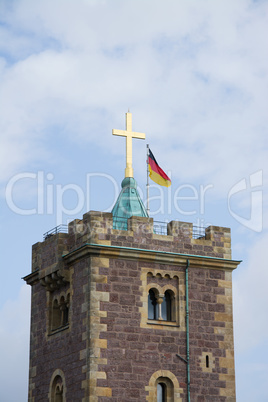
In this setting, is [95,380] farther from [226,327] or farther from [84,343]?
[226,327]

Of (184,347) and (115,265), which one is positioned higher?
(115,265)

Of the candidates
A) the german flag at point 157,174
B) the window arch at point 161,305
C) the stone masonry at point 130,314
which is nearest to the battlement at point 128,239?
the stone masonry at point 130,314

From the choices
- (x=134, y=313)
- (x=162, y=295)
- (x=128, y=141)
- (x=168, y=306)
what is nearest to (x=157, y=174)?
(x=128, y=141)

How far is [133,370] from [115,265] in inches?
186

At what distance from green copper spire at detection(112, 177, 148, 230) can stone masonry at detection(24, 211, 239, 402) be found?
168 centimetres

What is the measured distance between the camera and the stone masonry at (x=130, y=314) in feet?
136

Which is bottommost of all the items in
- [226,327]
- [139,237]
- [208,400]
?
[208,400]

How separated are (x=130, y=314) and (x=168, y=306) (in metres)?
2.33

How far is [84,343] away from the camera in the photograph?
1634 inches

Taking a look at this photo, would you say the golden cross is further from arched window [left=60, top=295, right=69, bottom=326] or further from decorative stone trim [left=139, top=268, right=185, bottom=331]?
arched window [left=60, top=295, right=69, bottom=326]

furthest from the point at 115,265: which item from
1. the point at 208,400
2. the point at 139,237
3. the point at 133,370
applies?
the point at 208,400

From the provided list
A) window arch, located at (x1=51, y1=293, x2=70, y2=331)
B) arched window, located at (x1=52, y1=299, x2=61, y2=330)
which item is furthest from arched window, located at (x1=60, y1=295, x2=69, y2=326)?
arched window, located at (x1=52, y1=299, x2=61, y2=330)

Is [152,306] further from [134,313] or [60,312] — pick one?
[60,312]

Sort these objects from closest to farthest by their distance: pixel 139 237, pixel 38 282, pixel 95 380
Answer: pixel 95 380 → pixel 139 237 → pixel 38 282
